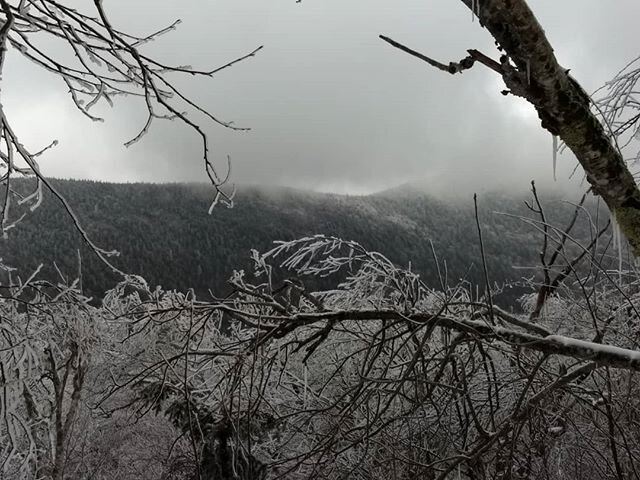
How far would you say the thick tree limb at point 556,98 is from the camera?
1.78m

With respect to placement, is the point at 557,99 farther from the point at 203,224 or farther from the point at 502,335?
the point at 203,224

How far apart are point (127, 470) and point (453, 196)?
97116 mm

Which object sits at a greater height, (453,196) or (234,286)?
(453,196)

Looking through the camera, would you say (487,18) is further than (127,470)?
No

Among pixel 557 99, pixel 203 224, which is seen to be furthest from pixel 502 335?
pixel 203 224

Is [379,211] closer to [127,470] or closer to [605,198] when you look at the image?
[127,470]

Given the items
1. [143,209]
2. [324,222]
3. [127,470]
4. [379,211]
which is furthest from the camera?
[379,211]

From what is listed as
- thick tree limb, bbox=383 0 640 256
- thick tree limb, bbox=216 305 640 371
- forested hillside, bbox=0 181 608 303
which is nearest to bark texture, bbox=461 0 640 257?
thick tree limb, bbox=383 0 640 256

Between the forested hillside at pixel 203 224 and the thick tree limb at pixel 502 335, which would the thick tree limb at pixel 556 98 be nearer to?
the thick tree limb at pixel 502 335

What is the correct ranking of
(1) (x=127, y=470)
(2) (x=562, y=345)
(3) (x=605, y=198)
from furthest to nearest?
(1) (x=127, y=470)
(3) (x=605, y=198)
(2) (x=562, y=345)

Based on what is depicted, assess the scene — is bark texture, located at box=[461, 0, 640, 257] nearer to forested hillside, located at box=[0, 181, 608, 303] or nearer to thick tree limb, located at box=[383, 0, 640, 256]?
thick tree limb, located at box=[383, 0, 640, 256]

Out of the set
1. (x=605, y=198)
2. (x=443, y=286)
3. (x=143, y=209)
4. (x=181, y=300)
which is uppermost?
(x=143, y=209)

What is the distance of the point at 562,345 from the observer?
6.48 feet

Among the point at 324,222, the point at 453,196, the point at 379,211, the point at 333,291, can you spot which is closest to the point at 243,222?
the point at 324,222
